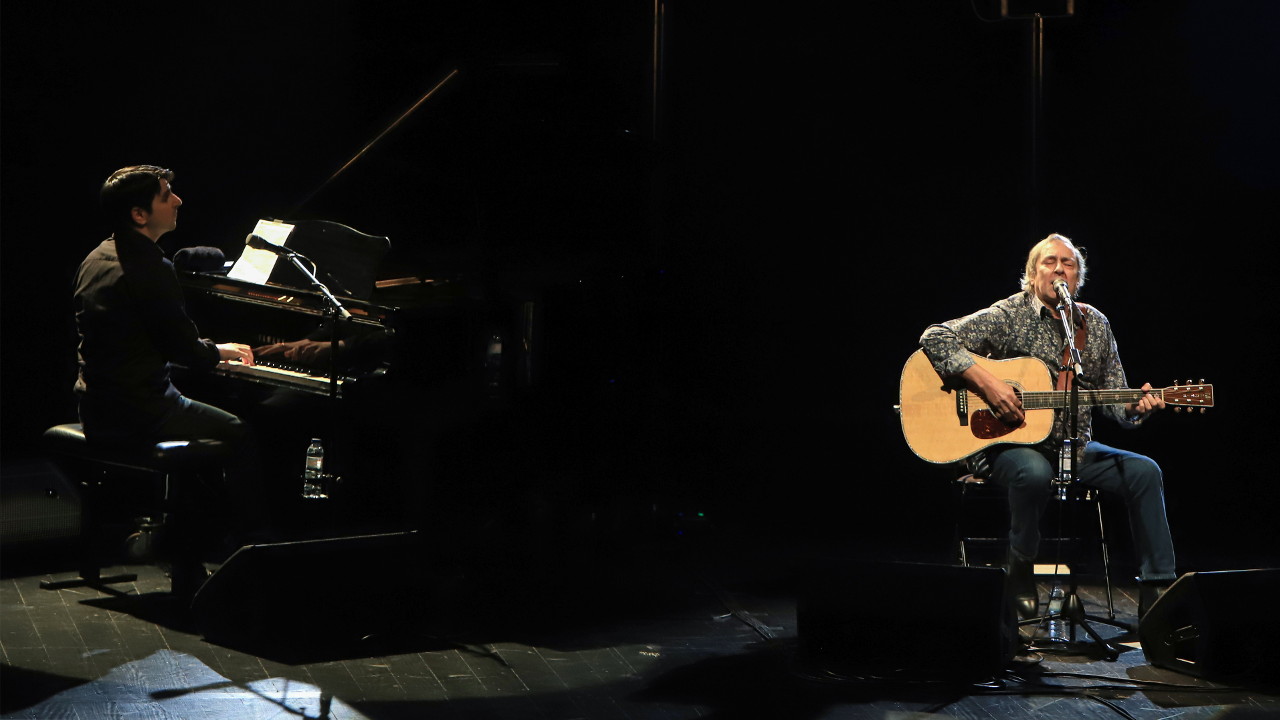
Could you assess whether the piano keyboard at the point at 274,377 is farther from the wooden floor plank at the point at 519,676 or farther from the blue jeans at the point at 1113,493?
the blue jeans at the point at 1113,493

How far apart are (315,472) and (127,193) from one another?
1.14 m

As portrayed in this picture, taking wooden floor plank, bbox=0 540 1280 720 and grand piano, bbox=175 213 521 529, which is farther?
grand piano, bbox=175 213 521 529

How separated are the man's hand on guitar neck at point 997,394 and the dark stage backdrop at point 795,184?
1364 mm

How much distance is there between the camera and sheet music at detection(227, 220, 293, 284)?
4754 mm

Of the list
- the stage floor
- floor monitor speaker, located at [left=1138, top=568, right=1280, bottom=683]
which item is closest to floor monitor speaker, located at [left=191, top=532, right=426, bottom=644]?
the stage floor

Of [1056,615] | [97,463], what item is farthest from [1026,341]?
[97,463]

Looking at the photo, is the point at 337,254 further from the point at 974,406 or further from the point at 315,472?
the point at 974,406

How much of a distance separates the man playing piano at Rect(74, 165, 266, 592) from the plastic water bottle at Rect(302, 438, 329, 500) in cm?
19

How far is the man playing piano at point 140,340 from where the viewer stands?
4277mm

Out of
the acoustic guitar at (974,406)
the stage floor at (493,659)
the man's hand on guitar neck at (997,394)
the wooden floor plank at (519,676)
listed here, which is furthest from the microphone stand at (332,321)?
the man's hand on guitar neck at (997,394)

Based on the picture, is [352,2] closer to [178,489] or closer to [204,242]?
[204,242]

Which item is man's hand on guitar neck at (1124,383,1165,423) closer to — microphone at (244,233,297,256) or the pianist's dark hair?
microphone at (244,233,297,256)

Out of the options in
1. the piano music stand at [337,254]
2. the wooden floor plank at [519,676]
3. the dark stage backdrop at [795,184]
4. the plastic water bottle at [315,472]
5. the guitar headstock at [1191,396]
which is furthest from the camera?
the dark stage backdrop at [795,184]

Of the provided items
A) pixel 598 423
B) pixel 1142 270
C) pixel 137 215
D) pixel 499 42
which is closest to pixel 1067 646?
pixel 598 423
